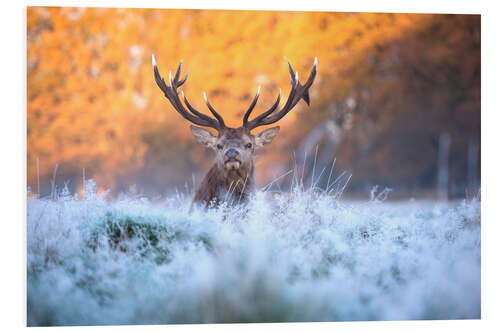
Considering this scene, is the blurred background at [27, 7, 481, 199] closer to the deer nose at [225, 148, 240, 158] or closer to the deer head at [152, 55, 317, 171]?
the deer head at [152, 55, 317, 171]

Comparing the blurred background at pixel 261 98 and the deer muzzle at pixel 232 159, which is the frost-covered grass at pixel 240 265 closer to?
the deer muzzle at pixel 232 159

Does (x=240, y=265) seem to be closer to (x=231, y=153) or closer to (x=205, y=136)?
(x=231, y=153)

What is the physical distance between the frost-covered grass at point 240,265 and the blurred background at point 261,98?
4.46 meters

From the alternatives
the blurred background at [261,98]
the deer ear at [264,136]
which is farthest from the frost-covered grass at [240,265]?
the blurred background at [261,98]

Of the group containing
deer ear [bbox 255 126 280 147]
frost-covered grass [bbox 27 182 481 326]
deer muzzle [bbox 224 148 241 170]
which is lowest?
frost-covered grass [bbox 27 182 481 326]

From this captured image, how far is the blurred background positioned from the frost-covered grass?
446cm

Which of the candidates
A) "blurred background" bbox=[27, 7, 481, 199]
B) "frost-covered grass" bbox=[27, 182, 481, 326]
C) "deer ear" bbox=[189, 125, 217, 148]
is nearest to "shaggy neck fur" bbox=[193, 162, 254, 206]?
"deer ear" bbox=[189, 125, 217, 148]

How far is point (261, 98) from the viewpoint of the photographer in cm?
1088

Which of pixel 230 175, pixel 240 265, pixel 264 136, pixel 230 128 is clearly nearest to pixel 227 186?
pixel 230 175

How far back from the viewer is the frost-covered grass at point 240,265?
12.1 feet

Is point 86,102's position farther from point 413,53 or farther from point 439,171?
point 439,171

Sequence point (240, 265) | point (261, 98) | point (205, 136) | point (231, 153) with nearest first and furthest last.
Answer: point (240, 265) → point (231, 153) → point (205, 136) → point (261, 98)

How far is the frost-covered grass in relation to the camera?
370cm

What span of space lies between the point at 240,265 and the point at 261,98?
7.43 m
